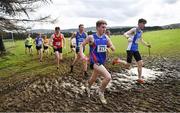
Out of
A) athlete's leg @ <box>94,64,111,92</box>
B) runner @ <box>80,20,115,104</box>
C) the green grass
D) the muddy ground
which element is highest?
runner @ <box>80,20,115,104</box>

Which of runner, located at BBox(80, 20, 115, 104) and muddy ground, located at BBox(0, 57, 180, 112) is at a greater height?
runner, located at BBox(80, 20, 115, 104)

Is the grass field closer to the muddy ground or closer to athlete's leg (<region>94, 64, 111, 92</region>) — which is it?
the muddy ground

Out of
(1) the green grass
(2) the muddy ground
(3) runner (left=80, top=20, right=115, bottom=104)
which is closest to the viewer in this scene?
(2) the muddy ground

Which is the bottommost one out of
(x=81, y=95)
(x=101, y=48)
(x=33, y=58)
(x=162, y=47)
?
(x=33, y=58)

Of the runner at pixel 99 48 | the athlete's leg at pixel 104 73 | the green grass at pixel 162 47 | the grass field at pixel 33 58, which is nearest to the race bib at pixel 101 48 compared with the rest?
the runner at pixel 99 48

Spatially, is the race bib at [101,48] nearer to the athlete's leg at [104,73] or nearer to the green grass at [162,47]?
the athlete's leg at [104,73]

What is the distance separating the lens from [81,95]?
10.4m

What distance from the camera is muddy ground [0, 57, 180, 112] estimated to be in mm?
8945

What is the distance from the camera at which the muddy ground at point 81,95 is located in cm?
895

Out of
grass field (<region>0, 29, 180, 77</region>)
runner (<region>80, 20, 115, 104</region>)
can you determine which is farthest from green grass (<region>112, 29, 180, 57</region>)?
runner (<region>80, 20, 115, 104</region>)

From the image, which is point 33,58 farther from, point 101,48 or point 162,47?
point 101,48

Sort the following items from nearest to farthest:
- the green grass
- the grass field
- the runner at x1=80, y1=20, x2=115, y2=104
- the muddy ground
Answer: the muddy ground, the runner at x1=80, y1=20, x2=115, y2=104, the grass field, the green grass

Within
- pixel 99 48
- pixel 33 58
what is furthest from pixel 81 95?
pixel 33 58

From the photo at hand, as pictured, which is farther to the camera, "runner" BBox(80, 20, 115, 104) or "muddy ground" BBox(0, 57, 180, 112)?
"runner" BBox(80, 20, 115, 104)
